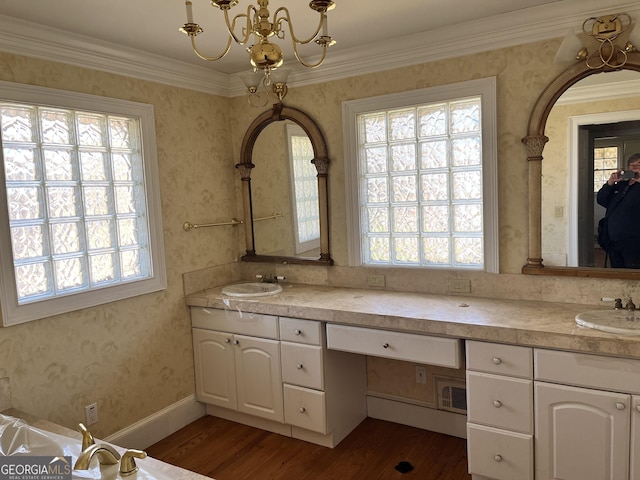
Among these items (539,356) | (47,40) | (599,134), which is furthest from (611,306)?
(47,40)

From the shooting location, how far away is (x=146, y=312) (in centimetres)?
306

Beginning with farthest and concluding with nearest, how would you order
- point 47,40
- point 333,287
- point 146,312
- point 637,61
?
point 333,287 < point 146,312 < point 47,40 < point 637,61

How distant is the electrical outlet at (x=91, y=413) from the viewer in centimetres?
272

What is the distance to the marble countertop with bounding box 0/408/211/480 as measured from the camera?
1.64 meters

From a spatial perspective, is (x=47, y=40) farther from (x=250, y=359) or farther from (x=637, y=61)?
(x=637, y=61)

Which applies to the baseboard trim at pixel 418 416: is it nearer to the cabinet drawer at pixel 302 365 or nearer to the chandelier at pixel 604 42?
the cabinet drawer at pixel 302 365

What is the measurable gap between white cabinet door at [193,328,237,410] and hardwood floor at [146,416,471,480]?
21 centimetres

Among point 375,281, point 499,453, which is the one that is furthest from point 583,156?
point 499,453

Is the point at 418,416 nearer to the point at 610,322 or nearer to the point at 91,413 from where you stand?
the point at 610,322

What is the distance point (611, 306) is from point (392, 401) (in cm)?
144

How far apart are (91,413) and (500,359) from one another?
224 centimetres

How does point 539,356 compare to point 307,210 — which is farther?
point 307,210

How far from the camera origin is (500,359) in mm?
2268

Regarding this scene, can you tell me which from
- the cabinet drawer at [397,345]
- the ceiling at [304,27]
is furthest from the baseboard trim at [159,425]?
the ceiling at [304,27]
